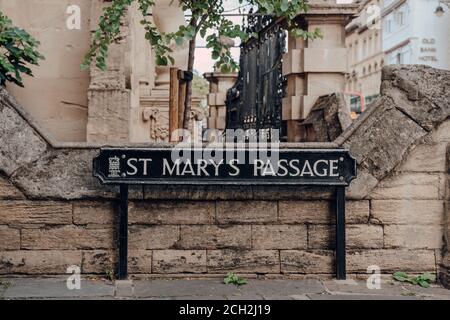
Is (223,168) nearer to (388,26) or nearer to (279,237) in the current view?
(279,237)

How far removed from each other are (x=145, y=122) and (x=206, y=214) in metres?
5.16

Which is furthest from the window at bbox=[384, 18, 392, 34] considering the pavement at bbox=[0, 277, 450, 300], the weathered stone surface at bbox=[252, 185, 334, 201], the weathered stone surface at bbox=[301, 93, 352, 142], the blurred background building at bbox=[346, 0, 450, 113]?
the pavement at bbox=[0, 277, 450, 300]

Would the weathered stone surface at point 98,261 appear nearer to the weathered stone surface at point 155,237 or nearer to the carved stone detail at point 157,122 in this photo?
the weathered stone surface at point 155,237

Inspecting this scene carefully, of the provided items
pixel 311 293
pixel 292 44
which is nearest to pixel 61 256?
pixel 311 293

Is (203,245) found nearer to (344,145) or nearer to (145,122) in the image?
(344,145)

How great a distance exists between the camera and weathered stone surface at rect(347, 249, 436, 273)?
20.4 ft

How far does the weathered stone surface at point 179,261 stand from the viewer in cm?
609

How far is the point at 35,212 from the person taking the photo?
600cm

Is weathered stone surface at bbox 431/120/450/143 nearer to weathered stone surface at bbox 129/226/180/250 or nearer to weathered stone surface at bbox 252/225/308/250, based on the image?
weathered stone surface at bbox 252/225/308/250

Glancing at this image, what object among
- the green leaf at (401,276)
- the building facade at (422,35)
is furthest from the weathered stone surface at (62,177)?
the building facade at (422,35)

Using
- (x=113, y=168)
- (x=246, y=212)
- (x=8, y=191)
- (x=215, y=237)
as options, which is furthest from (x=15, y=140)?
(x=246, y=212)

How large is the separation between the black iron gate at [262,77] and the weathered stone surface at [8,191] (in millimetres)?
4221

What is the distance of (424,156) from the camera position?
20.6 feet

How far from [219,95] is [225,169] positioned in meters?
13.5
